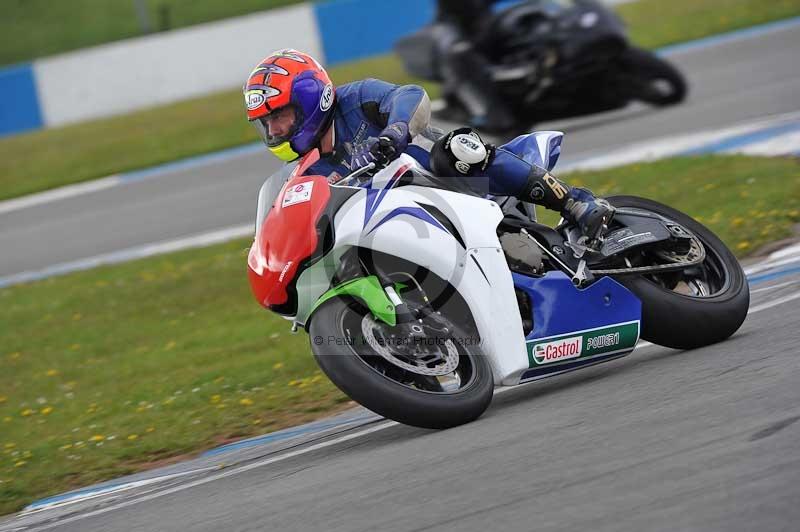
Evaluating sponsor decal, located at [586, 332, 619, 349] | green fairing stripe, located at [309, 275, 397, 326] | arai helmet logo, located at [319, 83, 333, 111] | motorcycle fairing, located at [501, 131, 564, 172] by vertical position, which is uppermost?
arai helmet logo, located at [319, 83, 333, 111]

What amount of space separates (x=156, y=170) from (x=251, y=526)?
12.9m

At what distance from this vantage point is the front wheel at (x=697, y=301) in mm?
5102

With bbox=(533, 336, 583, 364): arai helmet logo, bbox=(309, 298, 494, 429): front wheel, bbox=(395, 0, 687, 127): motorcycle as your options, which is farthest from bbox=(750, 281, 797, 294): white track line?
bbox=(395, 0, 687, 127): motorcycle

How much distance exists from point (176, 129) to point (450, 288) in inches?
554

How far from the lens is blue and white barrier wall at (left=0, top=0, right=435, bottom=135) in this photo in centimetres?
2047

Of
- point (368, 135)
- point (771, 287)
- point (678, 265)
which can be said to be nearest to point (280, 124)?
point (368, 135)

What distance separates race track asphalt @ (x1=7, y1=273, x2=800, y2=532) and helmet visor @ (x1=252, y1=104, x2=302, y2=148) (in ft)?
4.44

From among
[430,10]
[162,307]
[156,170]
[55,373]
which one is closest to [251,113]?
[55,373]

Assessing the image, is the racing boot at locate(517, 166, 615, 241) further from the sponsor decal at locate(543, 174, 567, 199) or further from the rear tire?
the rear tire

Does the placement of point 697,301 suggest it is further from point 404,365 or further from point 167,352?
point 167,352

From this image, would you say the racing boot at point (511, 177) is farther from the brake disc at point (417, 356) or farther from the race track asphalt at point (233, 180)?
the race track asphalt at point (233, 180)

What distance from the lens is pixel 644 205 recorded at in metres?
5.50

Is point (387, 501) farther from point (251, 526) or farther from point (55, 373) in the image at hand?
point (55, 373)

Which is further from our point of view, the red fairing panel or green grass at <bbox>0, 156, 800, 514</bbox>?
green grass at <bbox>0, 156, 800, 514</bbox>
